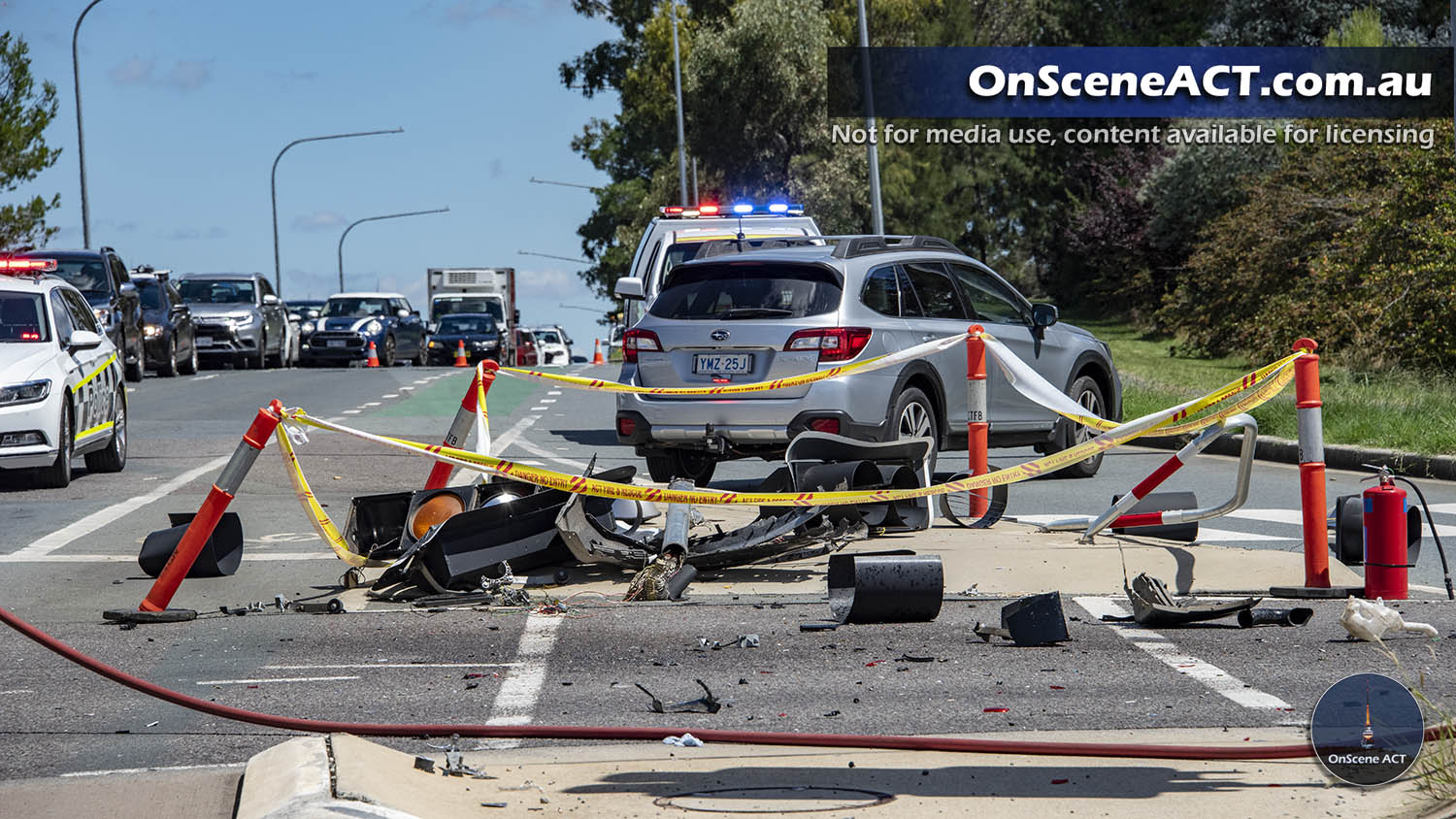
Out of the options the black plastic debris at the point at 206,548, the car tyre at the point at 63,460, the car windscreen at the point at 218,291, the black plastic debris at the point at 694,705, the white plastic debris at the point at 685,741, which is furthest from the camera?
the car windscreen at the point at 218,291

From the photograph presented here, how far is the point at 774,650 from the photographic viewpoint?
695cm

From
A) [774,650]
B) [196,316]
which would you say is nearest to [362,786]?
[774,650]

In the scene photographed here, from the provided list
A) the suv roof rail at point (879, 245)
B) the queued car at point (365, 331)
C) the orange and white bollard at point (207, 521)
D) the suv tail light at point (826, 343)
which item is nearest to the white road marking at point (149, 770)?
the orange and white bollard at point (207, 521)

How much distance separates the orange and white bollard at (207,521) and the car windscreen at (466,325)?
36178 millimetres

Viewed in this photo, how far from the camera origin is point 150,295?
30578mm

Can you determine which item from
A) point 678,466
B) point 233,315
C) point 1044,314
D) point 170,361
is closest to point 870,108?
point 170,361

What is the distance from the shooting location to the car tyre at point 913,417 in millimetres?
11742

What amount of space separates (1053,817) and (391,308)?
4028 centimetres

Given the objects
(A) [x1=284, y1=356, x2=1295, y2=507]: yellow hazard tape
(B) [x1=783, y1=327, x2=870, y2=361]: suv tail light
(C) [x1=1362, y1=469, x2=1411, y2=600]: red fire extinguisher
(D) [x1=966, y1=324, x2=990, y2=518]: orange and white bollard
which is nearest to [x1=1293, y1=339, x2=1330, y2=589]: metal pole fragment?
(A) [x1=284, y1=356, x2=1295, y2=507]: yellow hazard tape

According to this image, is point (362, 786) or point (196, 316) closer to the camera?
point (362, 786)

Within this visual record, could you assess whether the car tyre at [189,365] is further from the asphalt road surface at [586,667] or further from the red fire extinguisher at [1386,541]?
the red fire extinguisher at [1386,541]

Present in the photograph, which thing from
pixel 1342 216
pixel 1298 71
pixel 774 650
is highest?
pixel 1298 71

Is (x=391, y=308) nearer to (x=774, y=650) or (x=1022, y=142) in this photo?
(x=1022, y=142)

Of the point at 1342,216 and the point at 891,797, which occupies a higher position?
the point at 1342,216
